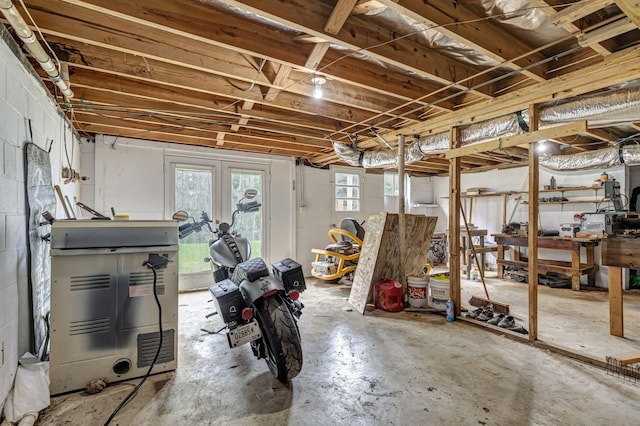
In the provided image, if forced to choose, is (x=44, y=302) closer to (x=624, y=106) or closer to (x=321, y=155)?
(x=321, y=155)

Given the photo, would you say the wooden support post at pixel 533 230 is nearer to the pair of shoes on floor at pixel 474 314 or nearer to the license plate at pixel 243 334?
the pair of shoes on floor at pixel 474 314

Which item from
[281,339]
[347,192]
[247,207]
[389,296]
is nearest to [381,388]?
[281,339]

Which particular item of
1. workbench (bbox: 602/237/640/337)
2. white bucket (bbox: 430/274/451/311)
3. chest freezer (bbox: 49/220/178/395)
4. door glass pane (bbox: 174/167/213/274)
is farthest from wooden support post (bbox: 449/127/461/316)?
door glass pane (bbox: 174/167/213/274)

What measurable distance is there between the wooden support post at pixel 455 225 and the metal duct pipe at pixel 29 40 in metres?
3.69

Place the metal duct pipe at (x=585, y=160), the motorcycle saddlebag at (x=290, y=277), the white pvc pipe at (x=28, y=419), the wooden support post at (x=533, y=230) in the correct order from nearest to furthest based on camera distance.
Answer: the white pvc pipe at (x=28, y=419), the motorcycle saddlebag at (x=290, y=277), the wooden support post at (x=533, y=230), the metal duct pipe at (x=585, y=160)

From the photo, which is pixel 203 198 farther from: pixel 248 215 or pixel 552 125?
pixel 552 125

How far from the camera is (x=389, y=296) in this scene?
3.68 meters

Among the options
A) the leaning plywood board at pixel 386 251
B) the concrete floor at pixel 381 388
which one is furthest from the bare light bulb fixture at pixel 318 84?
the concrete floor at pixel 381 388

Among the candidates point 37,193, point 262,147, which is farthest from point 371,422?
point 262,147

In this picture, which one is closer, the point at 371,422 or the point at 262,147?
the point at 371,422

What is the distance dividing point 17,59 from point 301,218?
14.2 feet

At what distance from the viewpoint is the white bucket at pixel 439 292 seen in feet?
11.9

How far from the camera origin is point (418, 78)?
292 centimetres

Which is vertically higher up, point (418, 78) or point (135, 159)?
point (418, 78)
